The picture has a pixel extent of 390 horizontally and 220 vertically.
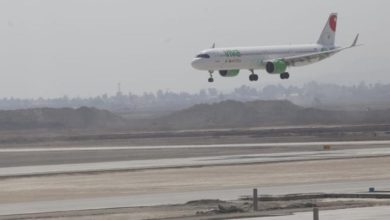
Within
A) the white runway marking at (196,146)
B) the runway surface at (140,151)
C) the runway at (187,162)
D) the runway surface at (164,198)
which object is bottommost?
the runway surface at (164,198)

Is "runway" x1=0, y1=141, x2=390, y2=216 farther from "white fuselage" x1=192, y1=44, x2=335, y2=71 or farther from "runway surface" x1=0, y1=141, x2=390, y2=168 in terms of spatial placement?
"white fuselage" x1=192, y1=44, x2=335, y2=71

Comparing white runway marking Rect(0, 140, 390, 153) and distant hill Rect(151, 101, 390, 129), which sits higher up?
distant hill Rect(151, 101, 390, 129)

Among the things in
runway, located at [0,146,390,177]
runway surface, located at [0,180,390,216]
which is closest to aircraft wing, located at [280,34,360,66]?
runway, located at [0,146,390,177]

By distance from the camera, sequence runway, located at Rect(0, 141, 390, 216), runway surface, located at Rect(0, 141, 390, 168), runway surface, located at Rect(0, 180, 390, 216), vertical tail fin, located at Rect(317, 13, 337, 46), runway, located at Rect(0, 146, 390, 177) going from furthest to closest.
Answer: vertical tail fin, located at Rect(317, 13, 337, 46)
runway surface, located at Rect(0, 141, 390, 168)
runway, located at Rect(0, 146, 390, 177)
runway, located at Rect(0, 141, 390, 216)
runway surface, located at Rect(0, 180, 390, 216)

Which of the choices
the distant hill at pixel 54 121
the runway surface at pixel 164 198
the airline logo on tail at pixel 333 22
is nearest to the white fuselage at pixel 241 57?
the airline logo on tail at pixel 333 22

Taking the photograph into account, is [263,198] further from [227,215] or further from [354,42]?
[354,42]

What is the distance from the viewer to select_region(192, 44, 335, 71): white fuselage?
425ft

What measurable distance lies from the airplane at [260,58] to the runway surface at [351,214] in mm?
81790

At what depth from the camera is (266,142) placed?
370 feet

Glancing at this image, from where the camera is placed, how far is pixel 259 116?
187 m

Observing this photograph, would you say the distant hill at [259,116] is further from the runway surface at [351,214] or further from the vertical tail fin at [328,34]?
the runway surface at [351,214]

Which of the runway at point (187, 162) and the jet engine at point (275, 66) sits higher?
the jet engine at point (275, 66)

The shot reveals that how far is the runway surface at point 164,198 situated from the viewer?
52.3 m

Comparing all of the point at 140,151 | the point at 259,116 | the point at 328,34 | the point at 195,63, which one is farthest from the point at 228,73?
the point at 259,116
